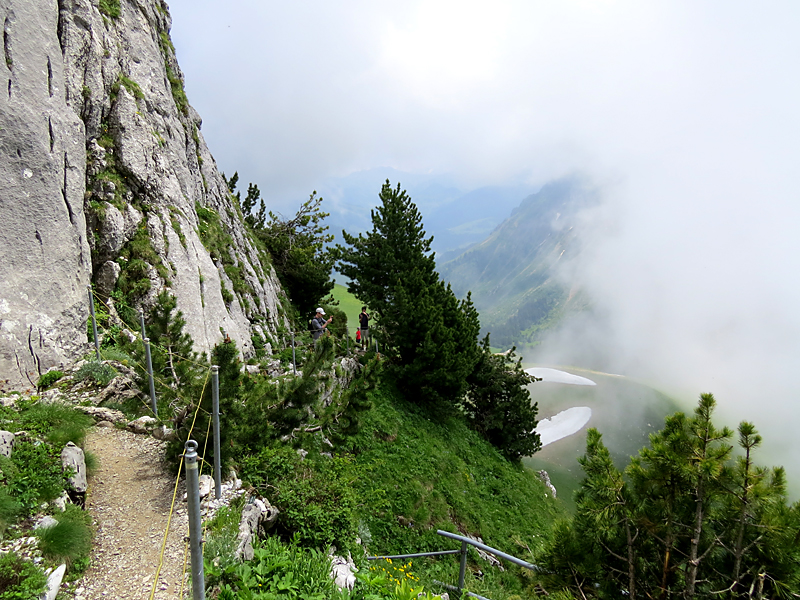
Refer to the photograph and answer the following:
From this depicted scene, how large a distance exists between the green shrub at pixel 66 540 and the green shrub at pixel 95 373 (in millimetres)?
5148

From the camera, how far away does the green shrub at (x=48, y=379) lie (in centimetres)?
909

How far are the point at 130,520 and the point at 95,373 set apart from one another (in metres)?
5.33

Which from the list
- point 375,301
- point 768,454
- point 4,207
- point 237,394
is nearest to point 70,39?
point 4,207

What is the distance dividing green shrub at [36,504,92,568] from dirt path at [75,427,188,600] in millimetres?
224

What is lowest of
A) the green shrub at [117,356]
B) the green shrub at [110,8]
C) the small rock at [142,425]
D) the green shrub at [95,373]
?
the small rock at [142,425]

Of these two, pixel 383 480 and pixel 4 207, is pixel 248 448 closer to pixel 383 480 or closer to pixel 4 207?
pixel 383 480

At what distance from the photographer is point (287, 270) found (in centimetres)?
3044

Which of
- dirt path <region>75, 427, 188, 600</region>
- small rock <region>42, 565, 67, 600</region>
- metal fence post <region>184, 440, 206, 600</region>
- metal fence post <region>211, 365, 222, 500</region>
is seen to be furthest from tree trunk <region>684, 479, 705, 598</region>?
small rock <region>42, 565, 67, 600</region>

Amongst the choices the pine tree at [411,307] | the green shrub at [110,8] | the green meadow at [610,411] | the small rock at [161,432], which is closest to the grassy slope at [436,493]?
the pine tree at [411,307]

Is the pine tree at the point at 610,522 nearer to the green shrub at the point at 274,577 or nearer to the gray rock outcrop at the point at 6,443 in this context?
the green shrub at the point at 274,577

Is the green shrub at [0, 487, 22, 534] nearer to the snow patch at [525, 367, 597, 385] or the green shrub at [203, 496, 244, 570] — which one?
the green shrub at [203, 496, 244, 570]

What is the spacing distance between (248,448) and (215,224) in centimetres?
1665

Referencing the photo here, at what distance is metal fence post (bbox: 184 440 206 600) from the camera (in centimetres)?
301

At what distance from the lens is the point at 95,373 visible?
9.59 m
